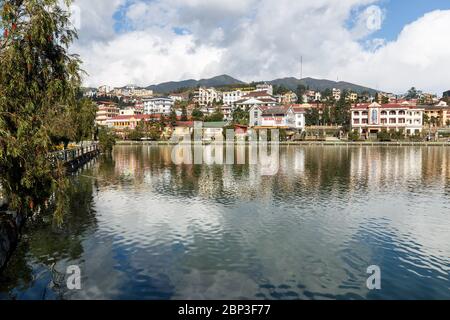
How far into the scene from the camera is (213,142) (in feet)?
389

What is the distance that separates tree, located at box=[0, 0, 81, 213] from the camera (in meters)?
13.5

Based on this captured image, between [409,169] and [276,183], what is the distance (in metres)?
24.5

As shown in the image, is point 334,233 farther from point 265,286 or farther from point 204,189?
point 204,189

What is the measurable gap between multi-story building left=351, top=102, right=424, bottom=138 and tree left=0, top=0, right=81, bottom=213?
127 meters

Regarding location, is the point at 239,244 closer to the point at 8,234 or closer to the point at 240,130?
the point at 8,234

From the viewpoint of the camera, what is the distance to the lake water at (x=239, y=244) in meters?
15.4

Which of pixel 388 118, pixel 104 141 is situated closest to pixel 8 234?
pixel 104 141

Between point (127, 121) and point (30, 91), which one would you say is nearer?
point (30, 91)

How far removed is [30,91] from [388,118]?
132872 mm

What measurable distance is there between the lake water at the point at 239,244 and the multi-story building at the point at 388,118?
99.6 metres

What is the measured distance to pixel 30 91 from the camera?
1440cm

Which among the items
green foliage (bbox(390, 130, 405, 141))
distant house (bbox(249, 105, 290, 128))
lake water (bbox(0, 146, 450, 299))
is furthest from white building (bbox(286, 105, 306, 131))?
lake water (bbox(0, 146, 450, 299))

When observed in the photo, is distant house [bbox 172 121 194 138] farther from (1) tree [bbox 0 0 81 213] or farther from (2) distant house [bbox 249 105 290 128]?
(1) tree [bbox 0 0 81 213]
